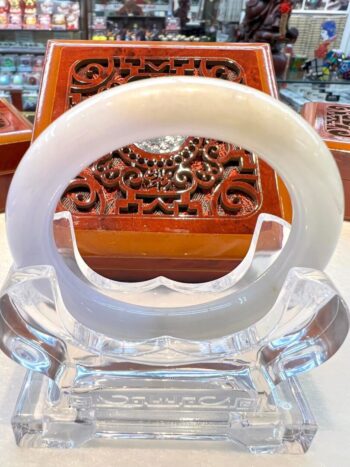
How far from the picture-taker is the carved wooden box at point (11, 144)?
957 millimetres

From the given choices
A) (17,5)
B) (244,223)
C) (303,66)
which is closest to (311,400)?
(244,223)

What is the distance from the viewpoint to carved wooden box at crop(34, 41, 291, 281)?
29.2 inches

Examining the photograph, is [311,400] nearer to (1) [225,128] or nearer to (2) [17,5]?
(1) [225,128]

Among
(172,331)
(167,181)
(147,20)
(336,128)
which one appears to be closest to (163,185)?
(167,181)

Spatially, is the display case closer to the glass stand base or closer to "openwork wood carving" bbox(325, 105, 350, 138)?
"openwork wood carving" bbox(325, 105, 350, 138)

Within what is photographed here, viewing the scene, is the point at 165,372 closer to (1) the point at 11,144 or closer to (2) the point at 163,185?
(2) the point at 163,185

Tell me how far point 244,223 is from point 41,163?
43 centimetres

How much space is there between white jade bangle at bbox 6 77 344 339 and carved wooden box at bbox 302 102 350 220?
0.56 meters

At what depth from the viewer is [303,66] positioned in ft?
6.41

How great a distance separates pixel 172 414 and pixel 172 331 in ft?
0.30

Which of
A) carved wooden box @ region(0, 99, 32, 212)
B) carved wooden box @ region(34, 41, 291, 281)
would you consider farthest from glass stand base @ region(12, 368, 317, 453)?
carved wooden box @ region(0, 99, 32, 212)

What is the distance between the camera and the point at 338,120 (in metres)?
1.06

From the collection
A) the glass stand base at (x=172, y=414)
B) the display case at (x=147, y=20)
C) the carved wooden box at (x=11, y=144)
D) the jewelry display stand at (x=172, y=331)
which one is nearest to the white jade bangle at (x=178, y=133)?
the jewelry display stand at (x=172, y=331)

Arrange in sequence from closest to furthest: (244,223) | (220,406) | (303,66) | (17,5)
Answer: (220,406), (244,223), (17,5), (303,66)
